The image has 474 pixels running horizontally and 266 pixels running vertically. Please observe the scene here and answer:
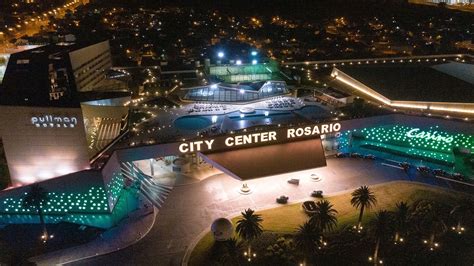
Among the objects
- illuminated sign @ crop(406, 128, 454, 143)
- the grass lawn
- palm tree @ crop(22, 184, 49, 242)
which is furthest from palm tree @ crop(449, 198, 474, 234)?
palm tree @ crop(22, 184, 49, 242)

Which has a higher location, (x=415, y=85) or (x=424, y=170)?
(x=415, y=85)

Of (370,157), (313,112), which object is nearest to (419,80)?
(370,157)

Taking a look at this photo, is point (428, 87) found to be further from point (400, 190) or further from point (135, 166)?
point (135, 166)

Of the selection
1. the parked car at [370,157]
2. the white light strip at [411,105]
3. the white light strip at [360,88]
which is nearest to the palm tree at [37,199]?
the parked car at [370,157]

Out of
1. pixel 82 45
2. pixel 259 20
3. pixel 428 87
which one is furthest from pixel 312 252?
pixel 259 20

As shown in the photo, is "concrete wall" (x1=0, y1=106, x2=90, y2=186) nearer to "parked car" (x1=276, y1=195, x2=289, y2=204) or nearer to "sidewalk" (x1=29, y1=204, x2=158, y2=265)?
"sidewalk" (x1=29, y1=204, x2=158, y2=265)

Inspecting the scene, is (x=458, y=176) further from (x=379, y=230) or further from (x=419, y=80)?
(x=379, y=230)
